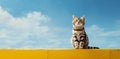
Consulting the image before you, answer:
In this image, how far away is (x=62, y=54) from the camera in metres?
7.32

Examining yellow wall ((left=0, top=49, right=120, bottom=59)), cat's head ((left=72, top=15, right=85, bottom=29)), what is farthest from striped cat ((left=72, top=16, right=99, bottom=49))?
yellow wall ((left=0, top=49, right=120, bottom=59))

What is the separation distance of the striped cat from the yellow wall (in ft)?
6.96

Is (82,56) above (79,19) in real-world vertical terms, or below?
below

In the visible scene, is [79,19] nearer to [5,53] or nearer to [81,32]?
[81,32]

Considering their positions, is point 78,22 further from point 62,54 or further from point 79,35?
point 62,54

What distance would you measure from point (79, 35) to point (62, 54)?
2.40 m

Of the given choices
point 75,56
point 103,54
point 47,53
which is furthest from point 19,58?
→ point 103,54

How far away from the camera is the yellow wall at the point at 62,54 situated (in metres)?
7.20

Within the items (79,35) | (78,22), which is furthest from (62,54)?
(78,22)

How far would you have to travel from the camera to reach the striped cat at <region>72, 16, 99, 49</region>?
374 inches

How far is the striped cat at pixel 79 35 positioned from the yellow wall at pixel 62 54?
212cm

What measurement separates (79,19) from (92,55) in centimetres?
279

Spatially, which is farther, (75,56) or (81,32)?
(81,32)

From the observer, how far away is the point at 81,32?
9688 mm
